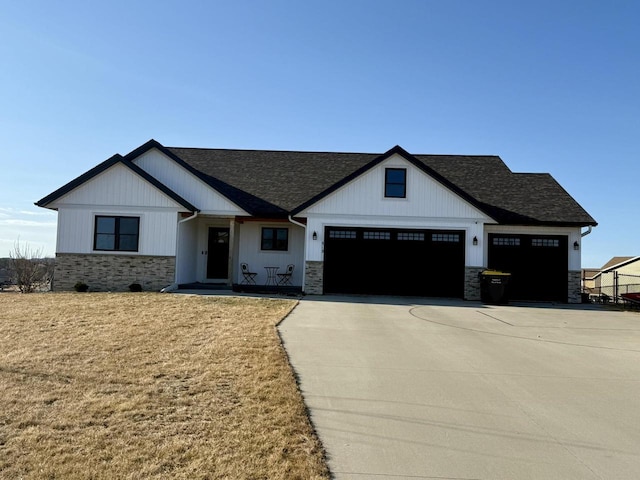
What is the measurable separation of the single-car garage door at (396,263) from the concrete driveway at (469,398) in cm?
702

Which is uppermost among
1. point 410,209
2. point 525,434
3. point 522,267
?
point 410,209

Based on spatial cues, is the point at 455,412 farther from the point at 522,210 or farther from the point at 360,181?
the point at 522,210

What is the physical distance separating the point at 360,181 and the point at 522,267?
7.07 metres

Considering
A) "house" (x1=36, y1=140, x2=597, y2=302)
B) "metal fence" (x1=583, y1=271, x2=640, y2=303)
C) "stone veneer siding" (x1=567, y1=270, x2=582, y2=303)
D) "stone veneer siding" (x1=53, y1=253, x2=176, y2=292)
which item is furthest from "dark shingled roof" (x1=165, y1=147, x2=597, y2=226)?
"stone veneer siding" (x1=53, y1=253, x2=176, y2=292)

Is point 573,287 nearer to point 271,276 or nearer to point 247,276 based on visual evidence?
point 271,276

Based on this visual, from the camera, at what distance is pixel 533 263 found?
19156 millimetres

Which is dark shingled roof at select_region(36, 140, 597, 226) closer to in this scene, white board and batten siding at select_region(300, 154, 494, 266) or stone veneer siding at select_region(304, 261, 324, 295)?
white board and batten siding at select_region(300, 154, 494, 266)

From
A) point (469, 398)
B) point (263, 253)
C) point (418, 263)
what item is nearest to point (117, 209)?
point (263, 253)

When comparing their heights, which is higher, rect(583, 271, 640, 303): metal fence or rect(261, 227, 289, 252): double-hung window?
rect(261, 227, 289, 252): double-hung window

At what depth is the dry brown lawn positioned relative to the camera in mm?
3957

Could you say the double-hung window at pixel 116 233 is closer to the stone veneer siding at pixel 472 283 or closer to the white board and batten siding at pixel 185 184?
the white board and batten siding at pixel 185 184

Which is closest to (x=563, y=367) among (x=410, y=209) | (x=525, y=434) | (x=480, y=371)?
(x=480, y=371)

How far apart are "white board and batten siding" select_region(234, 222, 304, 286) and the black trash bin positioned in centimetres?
729

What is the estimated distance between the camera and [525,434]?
4992 mm
